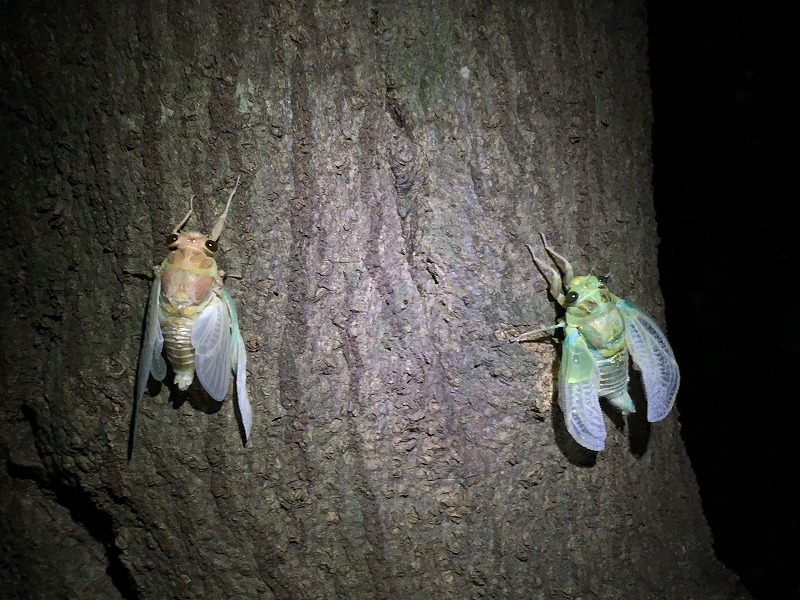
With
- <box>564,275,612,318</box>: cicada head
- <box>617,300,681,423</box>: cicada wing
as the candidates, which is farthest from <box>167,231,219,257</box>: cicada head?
<box>617,300,681,423</box>: cicada wing

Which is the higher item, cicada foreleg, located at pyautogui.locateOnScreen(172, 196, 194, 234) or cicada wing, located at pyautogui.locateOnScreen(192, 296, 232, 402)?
cicada foreleg, located at pyautogui.locateOnScreen(172, 196, 194, 234)

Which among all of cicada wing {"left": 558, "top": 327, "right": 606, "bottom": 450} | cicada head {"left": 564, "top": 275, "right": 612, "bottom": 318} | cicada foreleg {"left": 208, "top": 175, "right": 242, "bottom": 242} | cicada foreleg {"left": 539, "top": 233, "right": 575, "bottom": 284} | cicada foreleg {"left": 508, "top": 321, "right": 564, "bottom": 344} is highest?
cicada foreleg {"left": 208, "top": 175, "right": 242, "bottom": 242}

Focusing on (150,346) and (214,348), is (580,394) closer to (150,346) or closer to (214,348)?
(214,348)

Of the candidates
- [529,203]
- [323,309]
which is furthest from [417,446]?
[529,203]

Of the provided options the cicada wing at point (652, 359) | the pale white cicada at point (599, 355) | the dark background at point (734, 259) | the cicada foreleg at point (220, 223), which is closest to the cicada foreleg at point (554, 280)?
the pale white cicada at point (599, 355)

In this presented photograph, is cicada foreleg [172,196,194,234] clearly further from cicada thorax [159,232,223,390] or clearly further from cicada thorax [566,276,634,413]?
cicada thorax [566,276,634,413]

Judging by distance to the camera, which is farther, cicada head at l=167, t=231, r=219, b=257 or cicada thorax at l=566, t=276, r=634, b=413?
cicada thorax at l=566, t=276, r=634, b=413

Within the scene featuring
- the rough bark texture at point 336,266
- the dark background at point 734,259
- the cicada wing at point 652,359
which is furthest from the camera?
the dark background at point 734,259

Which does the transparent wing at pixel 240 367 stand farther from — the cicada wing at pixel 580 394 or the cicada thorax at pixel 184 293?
the cicada wing at pixel 580 394
